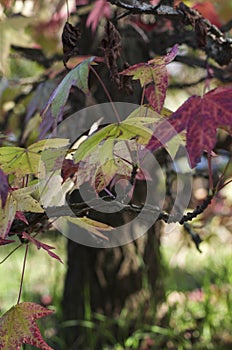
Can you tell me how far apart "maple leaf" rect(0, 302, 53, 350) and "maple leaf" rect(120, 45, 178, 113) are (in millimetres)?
296

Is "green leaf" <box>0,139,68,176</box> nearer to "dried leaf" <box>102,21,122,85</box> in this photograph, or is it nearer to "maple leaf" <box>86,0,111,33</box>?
"dried leaf" <box>102,21,122,85</box>

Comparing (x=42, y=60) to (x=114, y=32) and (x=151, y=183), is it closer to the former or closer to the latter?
(x=151, y=183)

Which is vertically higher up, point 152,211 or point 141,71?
point 141,71

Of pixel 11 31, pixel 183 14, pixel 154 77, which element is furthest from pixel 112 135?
pixel 11 31

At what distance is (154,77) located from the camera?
68 cm

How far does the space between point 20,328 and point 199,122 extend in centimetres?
36

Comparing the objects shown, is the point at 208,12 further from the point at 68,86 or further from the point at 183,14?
the point at 68,86

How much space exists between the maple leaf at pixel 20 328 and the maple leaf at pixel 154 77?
0.97 feet

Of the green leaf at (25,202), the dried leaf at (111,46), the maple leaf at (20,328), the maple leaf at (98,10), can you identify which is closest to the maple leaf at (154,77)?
the dried leaf at (111,46)

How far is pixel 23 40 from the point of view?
963 mm

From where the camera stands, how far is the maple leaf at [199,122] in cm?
52

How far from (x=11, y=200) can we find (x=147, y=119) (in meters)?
0.18

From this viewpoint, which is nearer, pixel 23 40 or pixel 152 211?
pixel 152 211

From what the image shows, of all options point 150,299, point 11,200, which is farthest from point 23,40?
point 150,299
